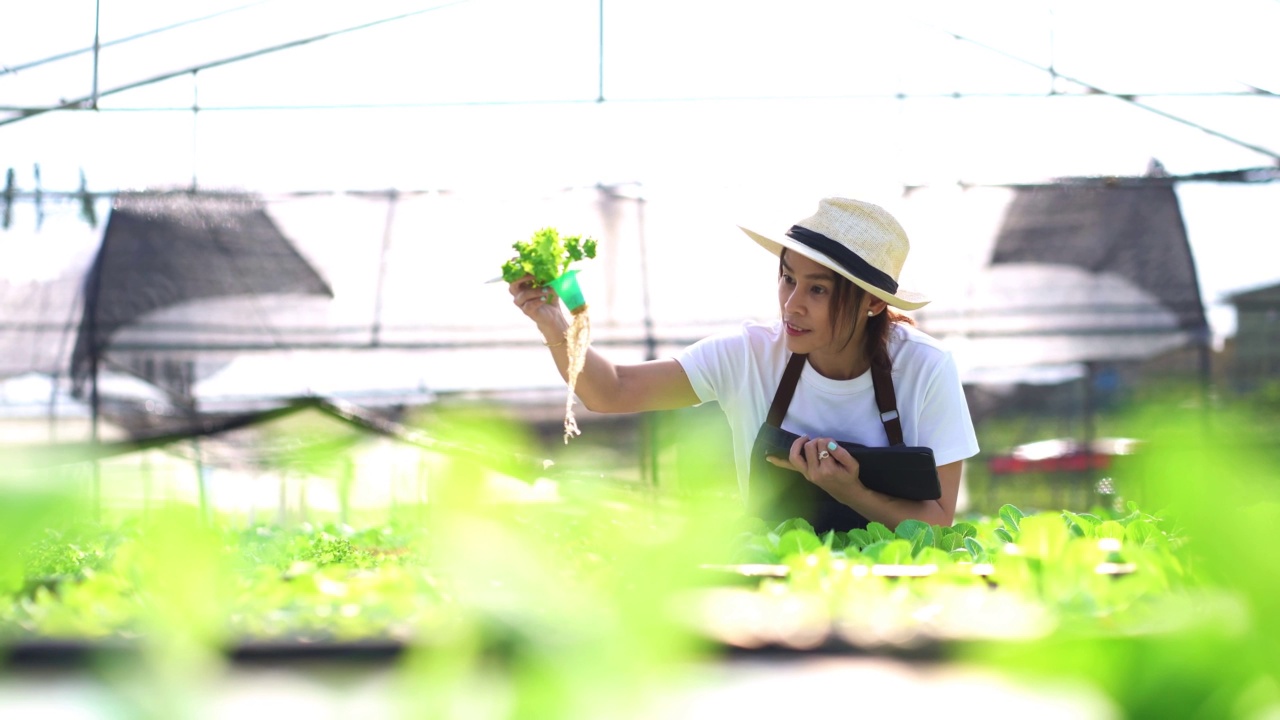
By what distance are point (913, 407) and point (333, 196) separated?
4.83 metres

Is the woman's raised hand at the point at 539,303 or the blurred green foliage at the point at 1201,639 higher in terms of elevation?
the woman's raised hand at the point at 539,303

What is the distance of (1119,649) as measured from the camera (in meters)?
0.31

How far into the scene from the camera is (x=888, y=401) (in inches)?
82.8

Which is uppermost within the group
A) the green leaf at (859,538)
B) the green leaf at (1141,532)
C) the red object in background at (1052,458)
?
the green leaf at (1141,532)

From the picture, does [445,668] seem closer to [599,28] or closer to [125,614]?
[125,614]

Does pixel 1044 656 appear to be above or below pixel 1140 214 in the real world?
below

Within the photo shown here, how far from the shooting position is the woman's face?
206 centimetres

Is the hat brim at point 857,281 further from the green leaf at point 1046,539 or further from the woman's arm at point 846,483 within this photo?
the green leaf at point 1046,539

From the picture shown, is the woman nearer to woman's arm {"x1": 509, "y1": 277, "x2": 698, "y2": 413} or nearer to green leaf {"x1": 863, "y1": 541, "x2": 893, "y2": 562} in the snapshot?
woman's arm {"x1": 509, "y1": 277, "x2": 698, "y2": 413}

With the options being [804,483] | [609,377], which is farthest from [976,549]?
[609,377]

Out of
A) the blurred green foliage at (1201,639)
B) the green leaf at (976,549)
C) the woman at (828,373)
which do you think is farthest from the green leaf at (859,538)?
the blurred green foliage at (1201,639)

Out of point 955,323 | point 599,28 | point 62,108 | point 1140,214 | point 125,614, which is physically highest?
point 599,28

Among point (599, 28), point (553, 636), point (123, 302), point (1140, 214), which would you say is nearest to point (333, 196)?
point (123, 302)

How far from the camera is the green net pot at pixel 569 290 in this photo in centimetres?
180
